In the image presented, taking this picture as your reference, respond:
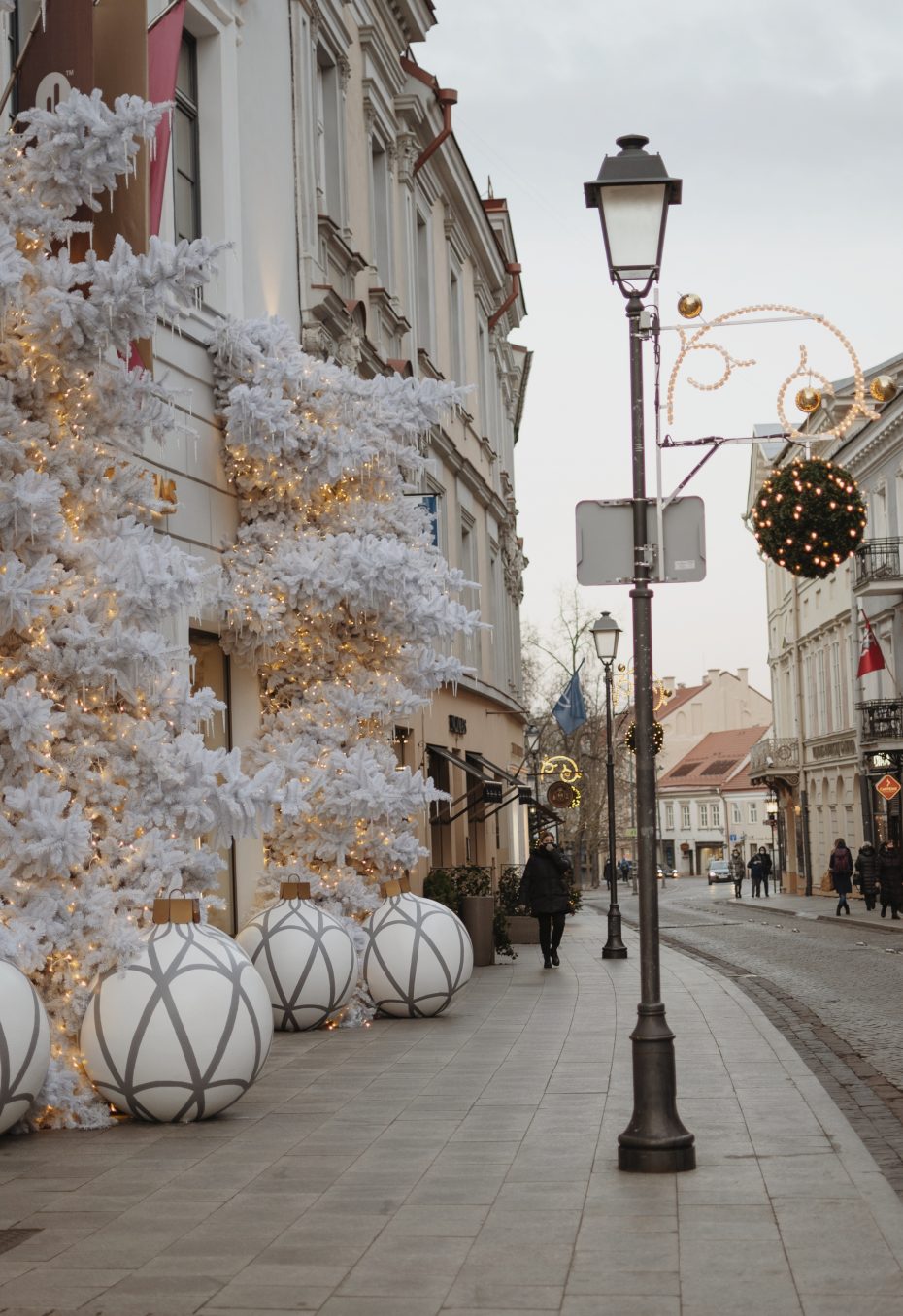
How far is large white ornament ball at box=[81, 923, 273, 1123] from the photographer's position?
28.1 ft

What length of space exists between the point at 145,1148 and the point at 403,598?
20.4 feet

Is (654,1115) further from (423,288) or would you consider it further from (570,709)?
(570,709)

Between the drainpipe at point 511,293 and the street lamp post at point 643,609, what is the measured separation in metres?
26.2

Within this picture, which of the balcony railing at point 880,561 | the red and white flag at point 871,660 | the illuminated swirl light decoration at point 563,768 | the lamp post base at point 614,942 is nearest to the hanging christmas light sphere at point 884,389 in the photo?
the lamp post base at point 614,942

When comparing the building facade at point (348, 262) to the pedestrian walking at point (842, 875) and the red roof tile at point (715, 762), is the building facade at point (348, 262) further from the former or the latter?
the red roof tile at point (715, 762)

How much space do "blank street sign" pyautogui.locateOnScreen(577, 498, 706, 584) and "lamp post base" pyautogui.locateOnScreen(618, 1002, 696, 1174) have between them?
6.72 ft

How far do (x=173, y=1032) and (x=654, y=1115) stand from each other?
2.59 m

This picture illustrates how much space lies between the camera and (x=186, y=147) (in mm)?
14523

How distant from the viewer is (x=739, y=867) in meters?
63.3

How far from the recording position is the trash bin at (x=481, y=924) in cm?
2102

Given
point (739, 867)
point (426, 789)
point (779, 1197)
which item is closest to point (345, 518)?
point (426, 789)

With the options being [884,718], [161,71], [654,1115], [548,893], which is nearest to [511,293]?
[884,718]

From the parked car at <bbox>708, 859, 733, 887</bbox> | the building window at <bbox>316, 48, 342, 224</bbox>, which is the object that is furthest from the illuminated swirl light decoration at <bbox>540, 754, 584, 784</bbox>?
the parked car at <bbox>708, 859, 733, 887</bbox>

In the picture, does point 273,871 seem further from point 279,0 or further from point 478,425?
point 478,425
